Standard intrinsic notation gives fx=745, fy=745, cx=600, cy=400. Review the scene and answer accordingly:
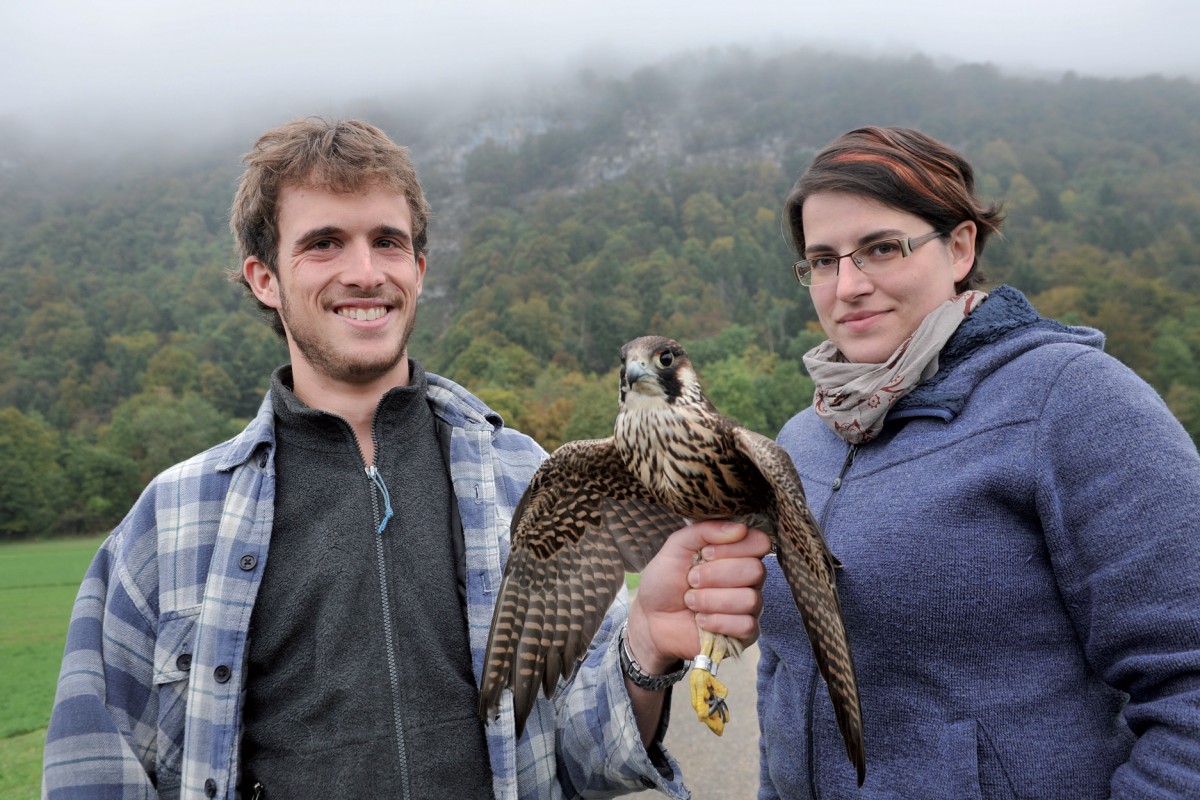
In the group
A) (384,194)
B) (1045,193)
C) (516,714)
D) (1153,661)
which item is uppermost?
(1045,193)

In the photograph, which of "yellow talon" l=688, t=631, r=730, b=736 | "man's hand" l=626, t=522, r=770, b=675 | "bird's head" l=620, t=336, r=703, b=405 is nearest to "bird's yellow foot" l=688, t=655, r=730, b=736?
"yellow talon" l=688, t=631, r=730, b=736

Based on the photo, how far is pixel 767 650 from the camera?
7.29 ft

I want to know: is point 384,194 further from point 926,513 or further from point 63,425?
point 63,425

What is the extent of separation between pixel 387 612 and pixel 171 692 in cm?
59

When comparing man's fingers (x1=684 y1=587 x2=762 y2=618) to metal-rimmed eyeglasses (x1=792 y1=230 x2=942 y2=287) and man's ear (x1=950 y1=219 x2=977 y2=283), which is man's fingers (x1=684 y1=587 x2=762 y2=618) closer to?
metal-rimmed eyeglasses (x1=792 y1=230 x2=942 y2=287)

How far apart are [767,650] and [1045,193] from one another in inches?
2833

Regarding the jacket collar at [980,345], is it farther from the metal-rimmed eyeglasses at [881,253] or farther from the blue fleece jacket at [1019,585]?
the metal-rimmed eyeglasses at [881,253]

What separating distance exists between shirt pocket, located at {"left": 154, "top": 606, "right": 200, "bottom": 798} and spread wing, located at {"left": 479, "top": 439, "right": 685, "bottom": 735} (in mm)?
831

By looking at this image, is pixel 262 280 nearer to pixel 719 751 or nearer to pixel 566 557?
pixel 566 557

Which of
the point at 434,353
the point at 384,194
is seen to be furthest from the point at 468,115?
the point at 384,194

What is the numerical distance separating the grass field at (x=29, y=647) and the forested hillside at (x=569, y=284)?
9135 mm

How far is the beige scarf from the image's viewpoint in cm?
193

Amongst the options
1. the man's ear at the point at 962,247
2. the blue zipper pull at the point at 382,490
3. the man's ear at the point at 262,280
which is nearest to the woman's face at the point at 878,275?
the man's ear at the point at 962,247

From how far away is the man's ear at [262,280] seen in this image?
254 centimetres
